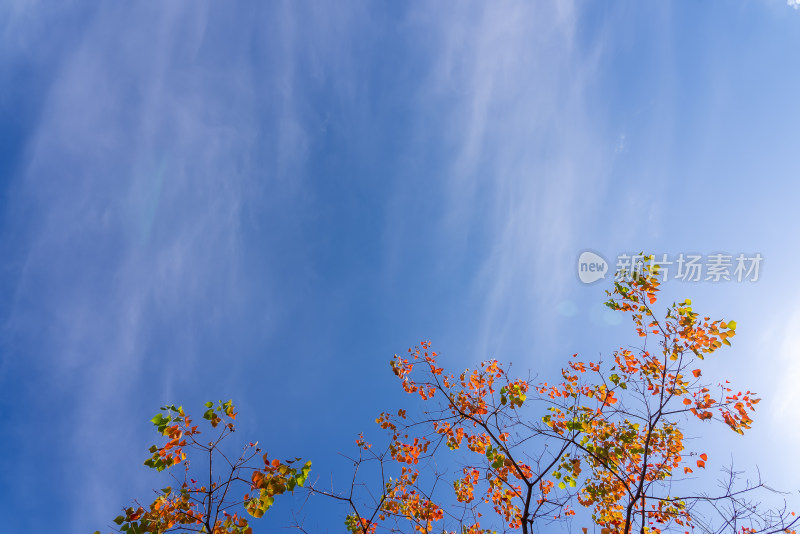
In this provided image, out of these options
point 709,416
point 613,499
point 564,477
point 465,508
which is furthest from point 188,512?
point 709,416

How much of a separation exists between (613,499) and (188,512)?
428 inches

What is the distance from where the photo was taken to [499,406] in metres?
8.56

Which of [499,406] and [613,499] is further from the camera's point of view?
[613,499]

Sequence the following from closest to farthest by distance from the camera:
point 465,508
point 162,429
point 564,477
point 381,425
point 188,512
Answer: point 162,429 → point 188,512 → point 564,477 → point 465,508 → point 381,425

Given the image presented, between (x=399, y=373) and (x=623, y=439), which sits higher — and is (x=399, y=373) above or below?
above

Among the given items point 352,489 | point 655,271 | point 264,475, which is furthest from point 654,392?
point 264,475

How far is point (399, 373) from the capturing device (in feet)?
36.9

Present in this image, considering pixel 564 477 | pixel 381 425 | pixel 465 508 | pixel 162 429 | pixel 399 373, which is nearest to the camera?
pixel 162 429

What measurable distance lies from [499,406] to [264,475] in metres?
5.37

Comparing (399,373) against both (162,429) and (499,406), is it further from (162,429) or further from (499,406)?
(162,429)

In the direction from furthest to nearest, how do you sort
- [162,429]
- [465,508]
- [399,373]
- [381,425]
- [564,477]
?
1. [399,373]
2. [381,425]
3. [465,508]
4. [564,477]
5. [162,429]

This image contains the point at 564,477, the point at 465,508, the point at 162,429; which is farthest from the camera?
the point at 465,508

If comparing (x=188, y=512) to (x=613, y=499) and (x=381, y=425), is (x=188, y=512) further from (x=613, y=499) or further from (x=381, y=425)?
(x=613, y=499)

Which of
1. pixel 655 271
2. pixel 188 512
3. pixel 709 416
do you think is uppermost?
pixel 655 271
